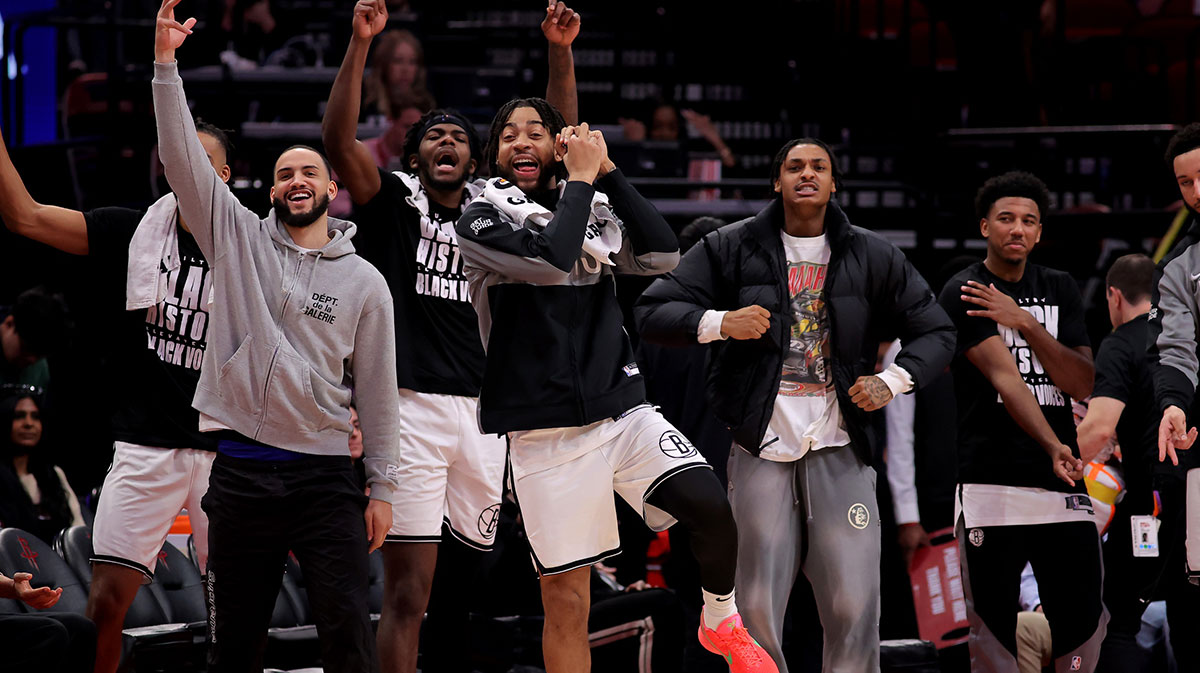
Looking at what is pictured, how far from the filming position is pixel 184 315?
16.2 ft

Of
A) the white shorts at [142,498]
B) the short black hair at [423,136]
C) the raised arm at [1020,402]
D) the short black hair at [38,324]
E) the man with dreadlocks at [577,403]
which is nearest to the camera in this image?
the man with dreadlocks at [577,403]

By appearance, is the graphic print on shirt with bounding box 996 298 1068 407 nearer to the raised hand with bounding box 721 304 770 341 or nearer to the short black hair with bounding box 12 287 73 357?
the raised hand with bounding box 721 304 770 341

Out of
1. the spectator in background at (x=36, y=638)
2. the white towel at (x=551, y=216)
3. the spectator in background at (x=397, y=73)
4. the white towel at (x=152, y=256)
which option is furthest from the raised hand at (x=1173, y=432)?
the spectator in background at (x=397, y=73)

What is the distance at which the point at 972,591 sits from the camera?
5508 millimetres

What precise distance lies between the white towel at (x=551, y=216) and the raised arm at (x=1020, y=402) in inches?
73.3

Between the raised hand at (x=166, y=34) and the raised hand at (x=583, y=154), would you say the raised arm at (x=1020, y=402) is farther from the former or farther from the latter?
the raised hand at (x=166, y=34)

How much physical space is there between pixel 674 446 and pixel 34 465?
4.32 meters

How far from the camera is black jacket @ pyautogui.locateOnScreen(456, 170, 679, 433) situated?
4199 millimetres

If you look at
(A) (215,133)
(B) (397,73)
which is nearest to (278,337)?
(A) (215,133)

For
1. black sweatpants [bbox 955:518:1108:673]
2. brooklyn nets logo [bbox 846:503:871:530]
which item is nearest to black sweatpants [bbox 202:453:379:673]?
brooklyn nets logo [bbox 846:503:871:530]

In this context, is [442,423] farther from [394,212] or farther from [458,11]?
[458,11]

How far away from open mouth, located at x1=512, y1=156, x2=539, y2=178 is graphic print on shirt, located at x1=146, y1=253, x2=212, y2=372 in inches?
49.4

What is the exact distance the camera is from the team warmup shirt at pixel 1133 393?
5.82 m

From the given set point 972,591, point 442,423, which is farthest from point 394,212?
point 972,591
